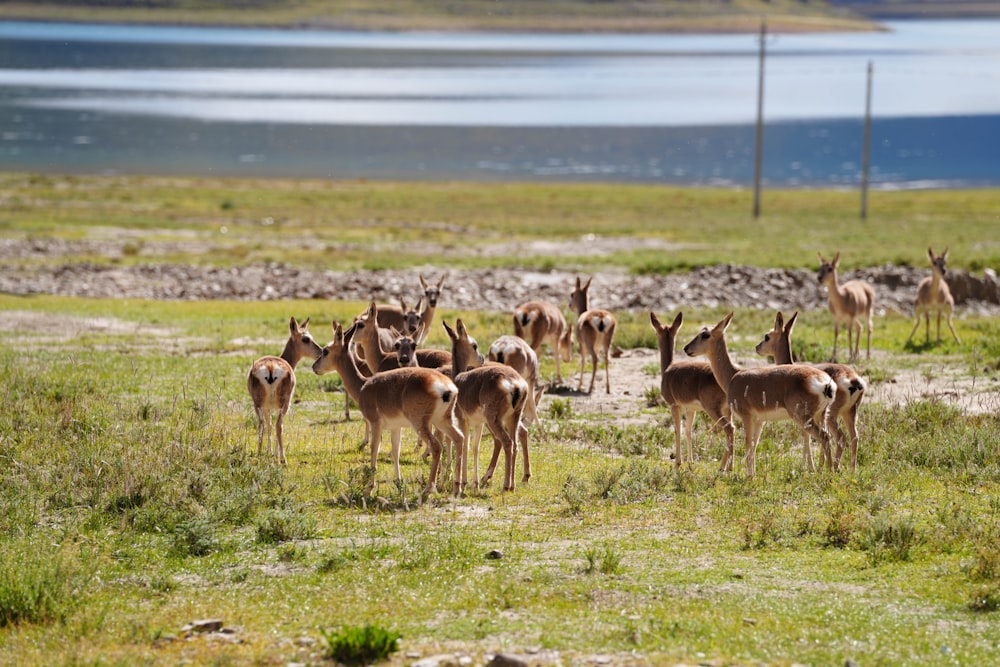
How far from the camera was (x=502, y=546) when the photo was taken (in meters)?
11.5

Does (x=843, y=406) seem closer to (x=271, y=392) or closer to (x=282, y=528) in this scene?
(x=282, y=528)

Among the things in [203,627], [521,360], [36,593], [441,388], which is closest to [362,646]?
[203,627]

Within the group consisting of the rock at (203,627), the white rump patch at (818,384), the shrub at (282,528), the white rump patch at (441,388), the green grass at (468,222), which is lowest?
the rock at (203,627)

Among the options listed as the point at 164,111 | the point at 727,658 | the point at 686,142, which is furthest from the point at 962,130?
the point at 727,658

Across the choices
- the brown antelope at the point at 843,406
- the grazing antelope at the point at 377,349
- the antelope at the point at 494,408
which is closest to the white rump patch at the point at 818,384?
the brown antelope at the point at 843,406

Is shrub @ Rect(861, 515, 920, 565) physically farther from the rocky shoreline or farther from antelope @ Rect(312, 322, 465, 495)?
the rocky shoreline

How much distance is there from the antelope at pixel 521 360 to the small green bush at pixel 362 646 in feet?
24.0

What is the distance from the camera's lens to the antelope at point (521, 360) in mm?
16219

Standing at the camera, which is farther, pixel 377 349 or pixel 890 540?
pixel 377 349

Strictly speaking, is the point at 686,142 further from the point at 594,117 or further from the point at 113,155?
the point at 113,155

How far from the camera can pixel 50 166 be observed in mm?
95188

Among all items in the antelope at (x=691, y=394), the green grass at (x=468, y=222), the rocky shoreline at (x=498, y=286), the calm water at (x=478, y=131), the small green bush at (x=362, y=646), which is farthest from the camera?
the calm water at (x=478, y=131)

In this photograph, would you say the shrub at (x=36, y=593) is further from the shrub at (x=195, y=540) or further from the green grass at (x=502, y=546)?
the shrub at (x=195, y=540)

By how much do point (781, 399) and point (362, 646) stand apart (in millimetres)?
6614
